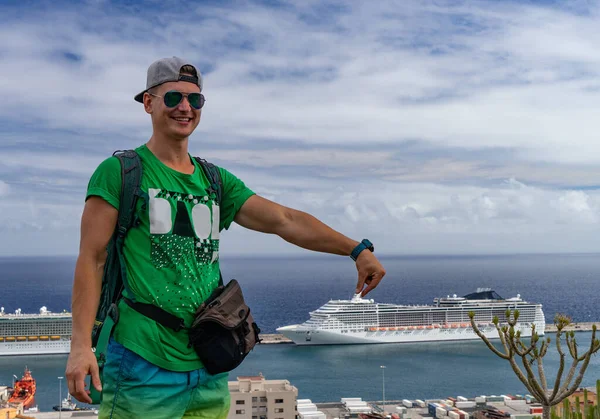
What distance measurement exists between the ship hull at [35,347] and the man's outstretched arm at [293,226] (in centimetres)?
3613

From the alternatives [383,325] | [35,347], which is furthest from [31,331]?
[383,325]

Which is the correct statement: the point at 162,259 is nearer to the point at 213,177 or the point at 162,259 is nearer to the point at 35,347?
the point at 213,177

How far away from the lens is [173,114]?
5.18 feet

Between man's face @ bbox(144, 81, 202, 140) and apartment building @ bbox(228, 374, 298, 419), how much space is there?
17988 millimetres

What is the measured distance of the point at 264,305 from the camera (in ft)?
196

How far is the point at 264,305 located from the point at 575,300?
28.6 meters

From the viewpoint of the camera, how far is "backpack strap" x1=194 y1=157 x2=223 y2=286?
164cm

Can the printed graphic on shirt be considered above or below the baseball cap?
below

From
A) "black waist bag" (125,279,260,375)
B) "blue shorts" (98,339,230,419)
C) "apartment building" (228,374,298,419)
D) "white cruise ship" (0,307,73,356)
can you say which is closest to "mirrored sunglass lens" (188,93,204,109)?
"black waist bag" (125,279,260,375)

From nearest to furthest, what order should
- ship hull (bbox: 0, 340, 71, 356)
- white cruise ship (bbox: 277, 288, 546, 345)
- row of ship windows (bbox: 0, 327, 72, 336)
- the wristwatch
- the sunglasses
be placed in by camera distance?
1. the sunglasses
2. the wristwatch
3. ship hull (bbox: 0, 340, 71, 356)
4. row of ship windows (bbox: 0, 327, 72, 336)
5. white cruise ship (bbox: 277, 288, 546, 345)

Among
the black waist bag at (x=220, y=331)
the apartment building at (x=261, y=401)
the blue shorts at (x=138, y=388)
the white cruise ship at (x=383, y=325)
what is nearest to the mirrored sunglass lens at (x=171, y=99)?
the black waist bag at (x=220, y=331)

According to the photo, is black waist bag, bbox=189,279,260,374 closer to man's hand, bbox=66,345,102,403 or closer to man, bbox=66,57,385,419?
man, bbox=66,57,385,419

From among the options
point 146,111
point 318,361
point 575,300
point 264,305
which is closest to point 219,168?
point 146,111

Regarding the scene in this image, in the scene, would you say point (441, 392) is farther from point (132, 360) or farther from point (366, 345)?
point (132, 360)
